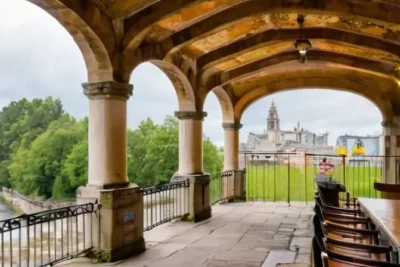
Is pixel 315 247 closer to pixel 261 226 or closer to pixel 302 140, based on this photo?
pixel 261 226

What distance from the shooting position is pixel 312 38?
757cm

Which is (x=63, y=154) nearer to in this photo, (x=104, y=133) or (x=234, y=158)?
(x=234, y=158)

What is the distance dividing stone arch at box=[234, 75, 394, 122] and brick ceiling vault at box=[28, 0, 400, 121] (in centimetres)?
3

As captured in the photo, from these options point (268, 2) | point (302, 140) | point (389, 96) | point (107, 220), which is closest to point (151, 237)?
point (107, 220)

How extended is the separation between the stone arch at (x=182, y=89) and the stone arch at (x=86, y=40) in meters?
2.42

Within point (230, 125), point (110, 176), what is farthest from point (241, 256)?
point (230, 125)

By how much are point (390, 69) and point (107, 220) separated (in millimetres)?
7259

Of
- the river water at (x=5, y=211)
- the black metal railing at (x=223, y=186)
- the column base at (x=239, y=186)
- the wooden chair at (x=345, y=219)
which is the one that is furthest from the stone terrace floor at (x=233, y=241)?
the river water at (x=5, y=211)

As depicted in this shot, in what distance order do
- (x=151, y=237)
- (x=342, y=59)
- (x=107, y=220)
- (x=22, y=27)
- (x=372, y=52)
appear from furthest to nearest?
(x=22, y=27), (x=342, y=59), (x=372, y=52), (x=151, y=237), (x=107, y=220)

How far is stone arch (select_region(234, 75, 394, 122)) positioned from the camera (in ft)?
36.7

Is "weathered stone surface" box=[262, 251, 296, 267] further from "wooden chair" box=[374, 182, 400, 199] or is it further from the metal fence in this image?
the metal fence

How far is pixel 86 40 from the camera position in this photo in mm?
5176

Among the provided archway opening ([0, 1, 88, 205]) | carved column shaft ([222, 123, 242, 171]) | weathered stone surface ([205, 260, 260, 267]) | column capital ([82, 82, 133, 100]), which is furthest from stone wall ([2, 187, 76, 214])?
weathered stone surface ([205, 260, 260, 267])

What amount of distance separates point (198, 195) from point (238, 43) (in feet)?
9.70
